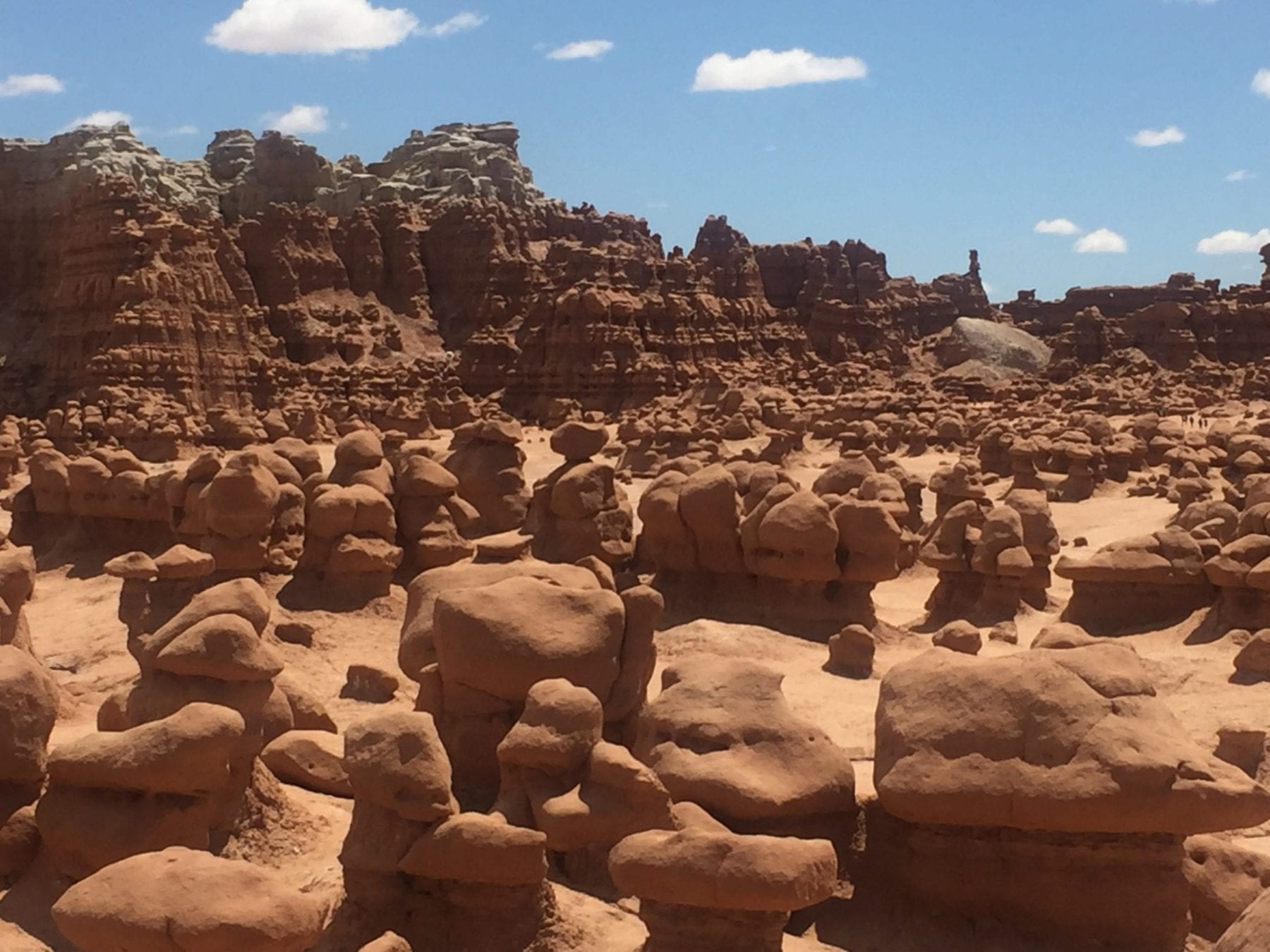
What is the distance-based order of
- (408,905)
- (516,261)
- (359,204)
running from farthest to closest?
(359,204)
(516,261)
(408,905)

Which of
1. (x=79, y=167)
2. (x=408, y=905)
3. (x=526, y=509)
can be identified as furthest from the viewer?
(x=79, y=167)

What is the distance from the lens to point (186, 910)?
4.46 meters

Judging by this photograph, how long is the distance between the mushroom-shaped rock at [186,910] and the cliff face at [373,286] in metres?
31.9

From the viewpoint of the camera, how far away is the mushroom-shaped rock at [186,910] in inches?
174

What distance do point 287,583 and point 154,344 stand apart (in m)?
25.7

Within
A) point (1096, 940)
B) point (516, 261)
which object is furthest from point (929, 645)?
point (516, 261)

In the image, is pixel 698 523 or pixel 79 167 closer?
pixel 698 523

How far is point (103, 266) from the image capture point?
1468 inches

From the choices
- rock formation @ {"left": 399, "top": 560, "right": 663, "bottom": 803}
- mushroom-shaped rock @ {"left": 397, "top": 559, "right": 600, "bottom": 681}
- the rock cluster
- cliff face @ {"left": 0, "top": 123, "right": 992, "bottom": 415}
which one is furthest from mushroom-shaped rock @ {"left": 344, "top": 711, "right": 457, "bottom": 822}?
cliff face @ {"left": 0, "top": 123, "right": 992, "bottom": 415}

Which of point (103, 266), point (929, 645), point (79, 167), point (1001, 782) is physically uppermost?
point (79, 167)

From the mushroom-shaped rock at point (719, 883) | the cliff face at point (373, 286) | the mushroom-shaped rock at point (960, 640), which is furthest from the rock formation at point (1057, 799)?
the cliff face at point (373, 286)

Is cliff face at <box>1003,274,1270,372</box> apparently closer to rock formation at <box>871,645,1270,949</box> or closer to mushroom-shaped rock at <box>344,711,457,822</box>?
rock formation at <box>871,645,1270,949</box>

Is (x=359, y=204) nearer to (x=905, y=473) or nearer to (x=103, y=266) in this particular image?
(x=103, y=266)

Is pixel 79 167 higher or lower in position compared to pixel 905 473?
higher
